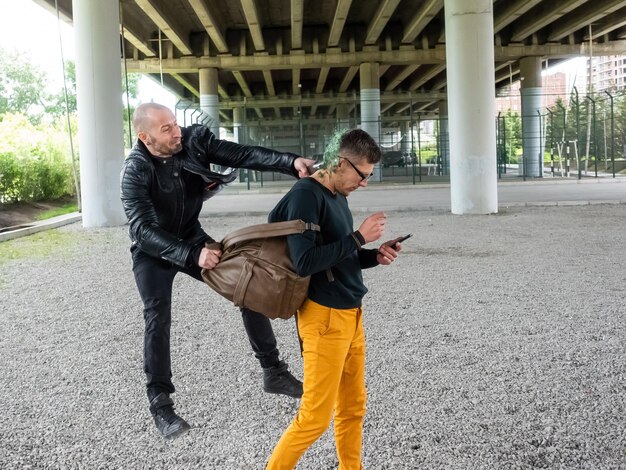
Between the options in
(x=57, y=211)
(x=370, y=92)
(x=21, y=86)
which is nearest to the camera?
(x=57, y=211)

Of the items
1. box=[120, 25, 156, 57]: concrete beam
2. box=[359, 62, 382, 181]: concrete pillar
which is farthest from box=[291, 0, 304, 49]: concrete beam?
box=[120, 25, 156, 57]: concrete beam

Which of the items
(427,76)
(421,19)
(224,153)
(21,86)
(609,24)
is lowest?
(224,153)

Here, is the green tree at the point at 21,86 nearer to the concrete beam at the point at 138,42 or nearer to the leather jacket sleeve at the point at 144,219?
the concrete beam at the point at 138,42

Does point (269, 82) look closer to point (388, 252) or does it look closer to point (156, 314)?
point (156, 314)

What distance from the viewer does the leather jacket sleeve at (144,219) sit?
3.38 meters

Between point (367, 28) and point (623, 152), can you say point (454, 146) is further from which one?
point (623, 152)

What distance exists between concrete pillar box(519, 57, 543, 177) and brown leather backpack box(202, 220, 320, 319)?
1220 inches

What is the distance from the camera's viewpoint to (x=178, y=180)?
381cm

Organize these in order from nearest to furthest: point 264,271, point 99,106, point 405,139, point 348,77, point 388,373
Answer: point 264,271 → point 388,373 → point 99,106 → point 405,139 → point 348,77

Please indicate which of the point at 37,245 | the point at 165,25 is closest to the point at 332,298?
the point at 37,245

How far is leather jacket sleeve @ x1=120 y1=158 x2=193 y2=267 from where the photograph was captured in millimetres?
3381

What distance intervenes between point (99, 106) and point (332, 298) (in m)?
14.0

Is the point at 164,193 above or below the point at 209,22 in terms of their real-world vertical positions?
below

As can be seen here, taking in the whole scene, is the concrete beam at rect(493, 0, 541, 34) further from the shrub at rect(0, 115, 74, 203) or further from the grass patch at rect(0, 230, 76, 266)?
the grass patch at rect(0, 230, 76, 266)
